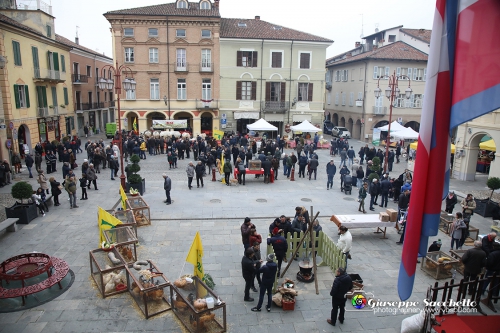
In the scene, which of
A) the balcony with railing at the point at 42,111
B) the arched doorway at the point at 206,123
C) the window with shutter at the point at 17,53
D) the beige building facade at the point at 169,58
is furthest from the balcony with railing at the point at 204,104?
the window with shutter at the point at 17,53

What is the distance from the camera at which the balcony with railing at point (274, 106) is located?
1441 inches

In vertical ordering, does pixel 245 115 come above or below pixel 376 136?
above

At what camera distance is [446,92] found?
3.83 metres

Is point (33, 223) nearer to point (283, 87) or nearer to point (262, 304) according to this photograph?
point (262, 304)

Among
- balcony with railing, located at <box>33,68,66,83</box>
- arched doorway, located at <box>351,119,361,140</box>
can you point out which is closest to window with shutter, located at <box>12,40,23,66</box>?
balcony with railing, located at <box>33,68,66,83</box>

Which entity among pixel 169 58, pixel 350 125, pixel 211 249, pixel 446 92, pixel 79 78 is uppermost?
pixel 169 58

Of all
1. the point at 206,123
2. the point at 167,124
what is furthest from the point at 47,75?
the point at 206,123

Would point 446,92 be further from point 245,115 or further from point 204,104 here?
point 245,115

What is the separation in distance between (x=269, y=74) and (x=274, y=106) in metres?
3.23

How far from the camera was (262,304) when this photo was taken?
27.9 ft

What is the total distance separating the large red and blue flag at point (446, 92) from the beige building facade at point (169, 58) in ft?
108

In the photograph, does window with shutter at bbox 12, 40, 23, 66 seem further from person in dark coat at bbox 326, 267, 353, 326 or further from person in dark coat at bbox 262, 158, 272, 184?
person in dark coat at bbox 326, 267, 353, 326

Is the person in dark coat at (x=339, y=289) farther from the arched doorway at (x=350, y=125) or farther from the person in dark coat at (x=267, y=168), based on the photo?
the arched doorway at (x=350, y=125)

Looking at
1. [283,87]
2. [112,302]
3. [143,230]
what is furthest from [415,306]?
[283,87]
